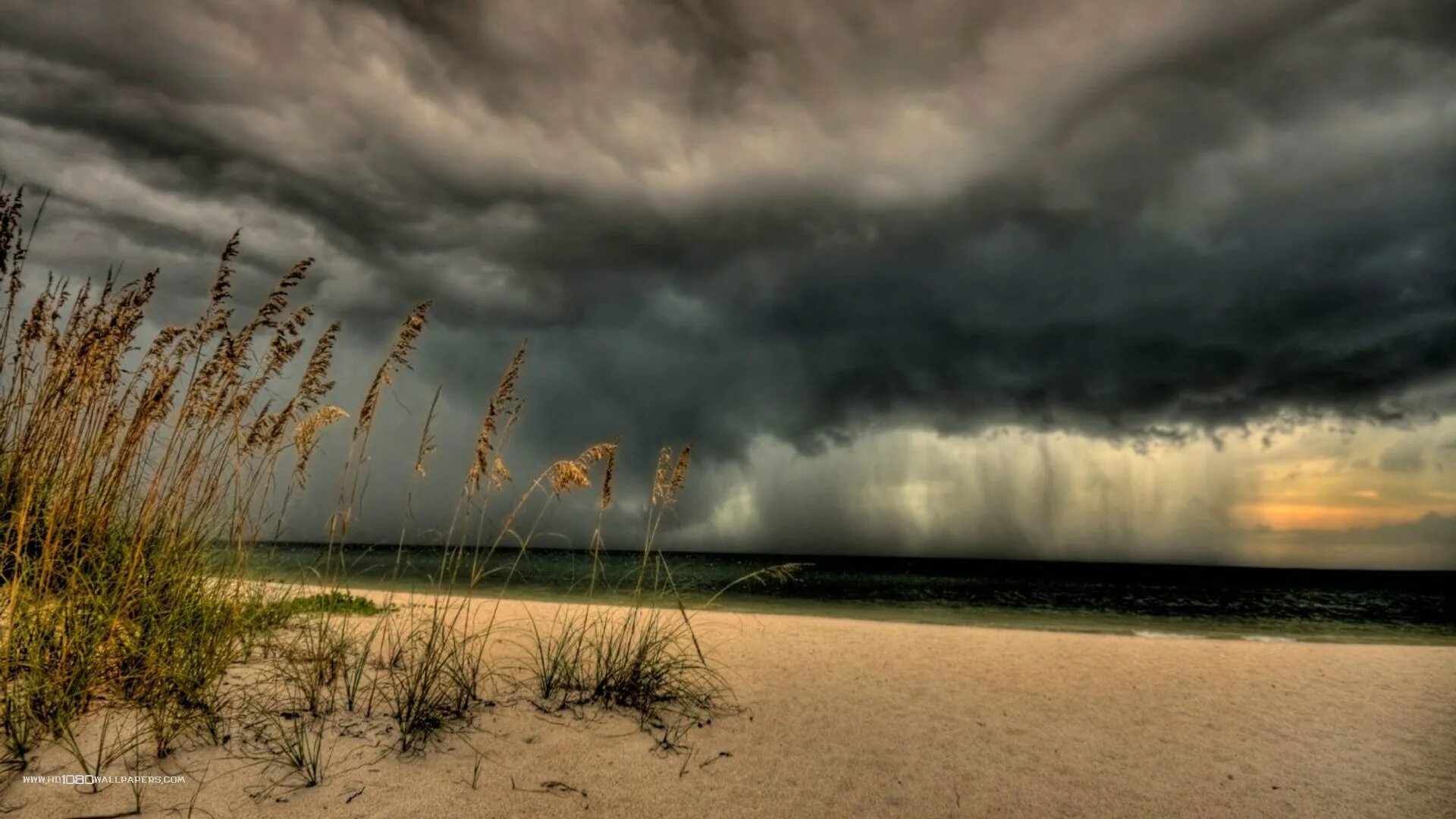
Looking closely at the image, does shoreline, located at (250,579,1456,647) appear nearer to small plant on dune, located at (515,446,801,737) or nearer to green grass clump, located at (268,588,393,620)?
green grass clump, located at (268,588,393,620)

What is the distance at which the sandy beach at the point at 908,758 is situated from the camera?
3.18 meters

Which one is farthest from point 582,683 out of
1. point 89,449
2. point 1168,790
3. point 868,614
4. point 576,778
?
point 868,614

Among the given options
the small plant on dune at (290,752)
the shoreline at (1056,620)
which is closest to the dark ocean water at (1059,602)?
the shoreline at (1056,620)

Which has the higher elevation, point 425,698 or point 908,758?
point 425,698

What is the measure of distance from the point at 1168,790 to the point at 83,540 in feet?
22.7

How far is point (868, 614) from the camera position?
70.5ft

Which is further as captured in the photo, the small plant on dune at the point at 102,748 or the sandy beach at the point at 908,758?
the sandy beach at the point at 908,758

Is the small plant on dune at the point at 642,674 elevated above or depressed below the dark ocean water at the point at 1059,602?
above

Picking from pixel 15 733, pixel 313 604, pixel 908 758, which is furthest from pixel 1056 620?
pixel 15 733

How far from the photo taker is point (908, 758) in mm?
4254

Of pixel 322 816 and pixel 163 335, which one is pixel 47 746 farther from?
pixel 163 335

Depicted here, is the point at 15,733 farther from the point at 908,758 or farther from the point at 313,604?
the point at 313,604

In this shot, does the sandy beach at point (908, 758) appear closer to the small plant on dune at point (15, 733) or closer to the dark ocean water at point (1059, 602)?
the small plant on dune at point (15, 733)

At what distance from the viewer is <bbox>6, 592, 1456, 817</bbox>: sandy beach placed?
3.18 meters
